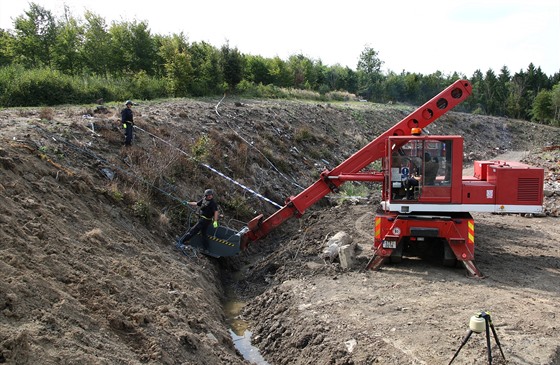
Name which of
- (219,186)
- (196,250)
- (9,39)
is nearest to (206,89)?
(9,39)

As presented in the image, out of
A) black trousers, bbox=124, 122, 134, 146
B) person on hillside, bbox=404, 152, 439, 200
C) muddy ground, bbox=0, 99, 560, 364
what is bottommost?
muddy ground, bbox=0, 99, 560, 364

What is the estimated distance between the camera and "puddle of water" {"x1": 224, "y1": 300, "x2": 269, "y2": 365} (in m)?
7.93

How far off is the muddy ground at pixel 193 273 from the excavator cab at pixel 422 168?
1.72 meters

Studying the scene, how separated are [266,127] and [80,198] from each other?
11792mm

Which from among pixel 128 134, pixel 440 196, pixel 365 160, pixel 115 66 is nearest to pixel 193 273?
pixel 365 160

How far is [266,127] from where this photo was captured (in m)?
20.3

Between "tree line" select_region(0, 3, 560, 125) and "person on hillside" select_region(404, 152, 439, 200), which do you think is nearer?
"person on hillside" select_region(404, 152, 439, 200)

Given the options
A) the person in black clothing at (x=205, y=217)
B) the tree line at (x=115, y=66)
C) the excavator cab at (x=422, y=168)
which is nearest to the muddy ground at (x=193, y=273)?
the person in black clothing at (x=205, y=217)

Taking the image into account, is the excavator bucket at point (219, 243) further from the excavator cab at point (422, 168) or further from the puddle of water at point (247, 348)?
the excavator cab at point (422, 168)

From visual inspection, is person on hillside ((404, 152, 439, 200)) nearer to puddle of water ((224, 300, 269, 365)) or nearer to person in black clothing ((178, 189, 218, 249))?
person in black clothing ((178, 189, 218, 249))

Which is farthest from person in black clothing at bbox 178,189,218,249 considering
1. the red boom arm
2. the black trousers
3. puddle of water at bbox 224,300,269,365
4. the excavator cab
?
the excavator cab

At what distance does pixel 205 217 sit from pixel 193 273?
53.7 inches

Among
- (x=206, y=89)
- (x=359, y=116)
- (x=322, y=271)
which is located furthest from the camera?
(x=359, y=116)

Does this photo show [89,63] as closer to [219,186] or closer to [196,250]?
[219,186]
